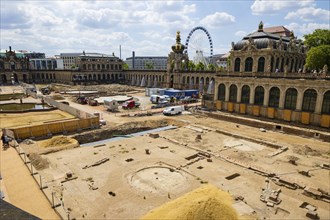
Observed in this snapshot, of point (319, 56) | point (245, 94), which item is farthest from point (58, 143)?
point (319, 56)

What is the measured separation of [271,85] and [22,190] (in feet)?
134

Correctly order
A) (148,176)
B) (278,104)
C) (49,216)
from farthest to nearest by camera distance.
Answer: (278,104) → (148,176) → (49,216)

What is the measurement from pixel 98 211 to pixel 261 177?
15.3m

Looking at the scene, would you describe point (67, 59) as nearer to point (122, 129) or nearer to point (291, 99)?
point (122, 129)

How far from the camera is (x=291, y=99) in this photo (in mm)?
41000

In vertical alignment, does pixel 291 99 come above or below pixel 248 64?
below

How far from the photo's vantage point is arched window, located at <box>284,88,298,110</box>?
40.5 metres

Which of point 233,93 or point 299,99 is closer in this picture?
point 299,99

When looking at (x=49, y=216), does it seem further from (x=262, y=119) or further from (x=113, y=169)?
(x=262, y=119)

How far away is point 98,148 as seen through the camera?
30125mm

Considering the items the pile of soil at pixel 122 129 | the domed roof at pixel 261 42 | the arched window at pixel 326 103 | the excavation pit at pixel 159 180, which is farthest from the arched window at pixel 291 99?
the excavation pit at pixel 159 180

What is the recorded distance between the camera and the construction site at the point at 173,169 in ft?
55.4

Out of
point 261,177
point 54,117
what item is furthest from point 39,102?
point 261,177

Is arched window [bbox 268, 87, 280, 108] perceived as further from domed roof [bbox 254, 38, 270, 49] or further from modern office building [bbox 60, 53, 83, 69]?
modern office building [bbox 60, 53, 83, 69]
